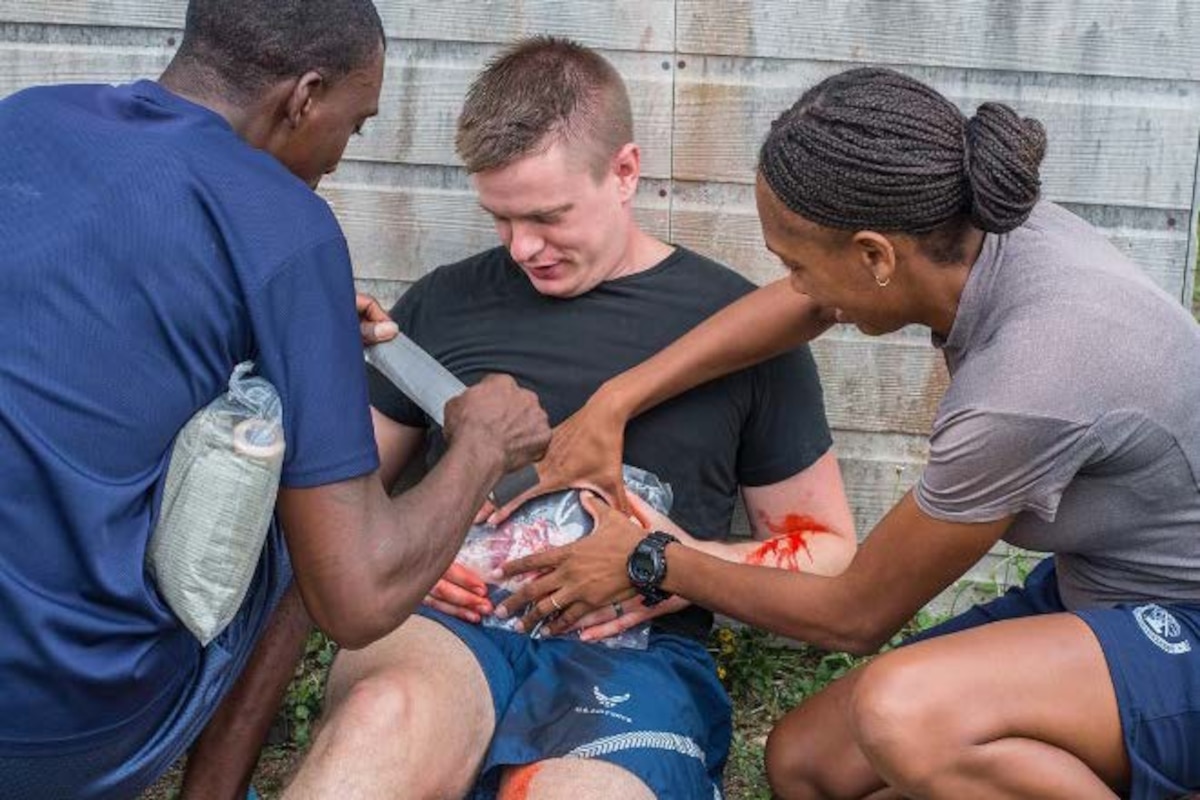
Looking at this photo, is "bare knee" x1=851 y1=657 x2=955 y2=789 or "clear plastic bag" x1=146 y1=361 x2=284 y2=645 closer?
"clear plastic bag" x1=146 y1=361 x2=284 y2=645

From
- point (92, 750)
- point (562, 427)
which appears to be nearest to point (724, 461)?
point (562, 427)

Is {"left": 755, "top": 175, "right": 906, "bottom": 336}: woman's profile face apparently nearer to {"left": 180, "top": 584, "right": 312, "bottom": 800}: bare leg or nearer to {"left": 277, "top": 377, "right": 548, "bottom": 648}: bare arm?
{"left": 277, "top": 377, "right": 548, "bottom": 648}: bare arm

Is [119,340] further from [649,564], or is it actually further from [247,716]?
[649,564]

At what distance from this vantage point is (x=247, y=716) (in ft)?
9.50

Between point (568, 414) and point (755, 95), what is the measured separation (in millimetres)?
821

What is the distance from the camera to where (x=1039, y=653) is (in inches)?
105

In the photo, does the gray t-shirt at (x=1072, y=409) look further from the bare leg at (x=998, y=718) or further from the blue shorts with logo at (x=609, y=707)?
the blue shorts with logo at (x=609, y=707)

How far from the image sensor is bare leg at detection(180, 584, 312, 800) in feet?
9.42

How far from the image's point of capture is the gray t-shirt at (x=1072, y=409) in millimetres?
2479

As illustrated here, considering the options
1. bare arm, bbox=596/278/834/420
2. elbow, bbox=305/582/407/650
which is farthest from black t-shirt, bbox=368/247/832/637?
elbow, bbox=305/582/407/650

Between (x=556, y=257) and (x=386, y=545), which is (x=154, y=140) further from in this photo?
(x=556, y=257)

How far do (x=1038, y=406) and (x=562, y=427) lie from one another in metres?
1.08

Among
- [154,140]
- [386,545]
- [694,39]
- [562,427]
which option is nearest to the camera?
[154,140]

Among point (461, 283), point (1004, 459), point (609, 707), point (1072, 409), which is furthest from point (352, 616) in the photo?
point (461, 283)
